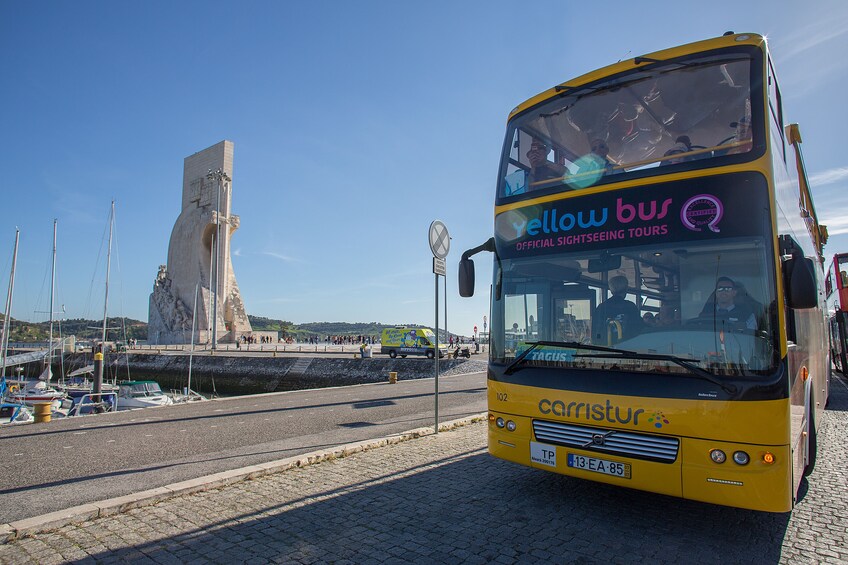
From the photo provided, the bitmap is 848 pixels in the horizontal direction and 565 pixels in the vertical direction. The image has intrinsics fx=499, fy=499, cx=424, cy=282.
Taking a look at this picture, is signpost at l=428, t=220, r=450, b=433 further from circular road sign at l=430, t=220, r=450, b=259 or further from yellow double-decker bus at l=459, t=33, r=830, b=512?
yellow double-decker bus at l=459, t=33, r=830, b=512

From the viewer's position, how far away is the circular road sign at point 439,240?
775 cm

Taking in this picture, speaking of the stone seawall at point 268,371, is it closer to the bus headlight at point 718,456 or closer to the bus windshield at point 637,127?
the bus windshield at point 637,127

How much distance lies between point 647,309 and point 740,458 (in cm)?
117

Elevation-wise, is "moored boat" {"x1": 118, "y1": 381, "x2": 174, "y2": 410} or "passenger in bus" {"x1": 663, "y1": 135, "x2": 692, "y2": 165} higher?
"passenger in bus" {"x1": 663, "y1": 135, "x2": 692, "y2": 165}

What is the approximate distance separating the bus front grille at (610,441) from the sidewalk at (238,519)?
1.45 metres

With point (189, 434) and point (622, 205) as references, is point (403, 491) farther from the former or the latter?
point (189, 434)

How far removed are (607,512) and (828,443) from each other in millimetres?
5178

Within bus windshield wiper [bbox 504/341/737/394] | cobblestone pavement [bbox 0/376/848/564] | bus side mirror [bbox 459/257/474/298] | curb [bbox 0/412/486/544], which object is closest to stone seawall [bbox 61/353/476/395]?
curb [bbox 0/412/486/544]

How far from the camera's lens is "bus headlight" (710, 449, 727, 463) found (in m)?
3.46

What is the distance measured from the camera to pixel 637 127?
4.51m

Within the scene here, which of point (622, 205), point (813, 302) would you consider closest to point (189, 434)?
point (622, 205)

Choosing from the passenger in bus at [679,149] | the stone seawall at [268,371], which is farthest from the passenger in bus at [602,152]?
the stone seawall at [268,371]

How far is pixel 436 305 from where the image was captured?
7.92 metres

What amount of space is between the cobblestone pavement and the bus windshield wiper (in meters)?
1.24
